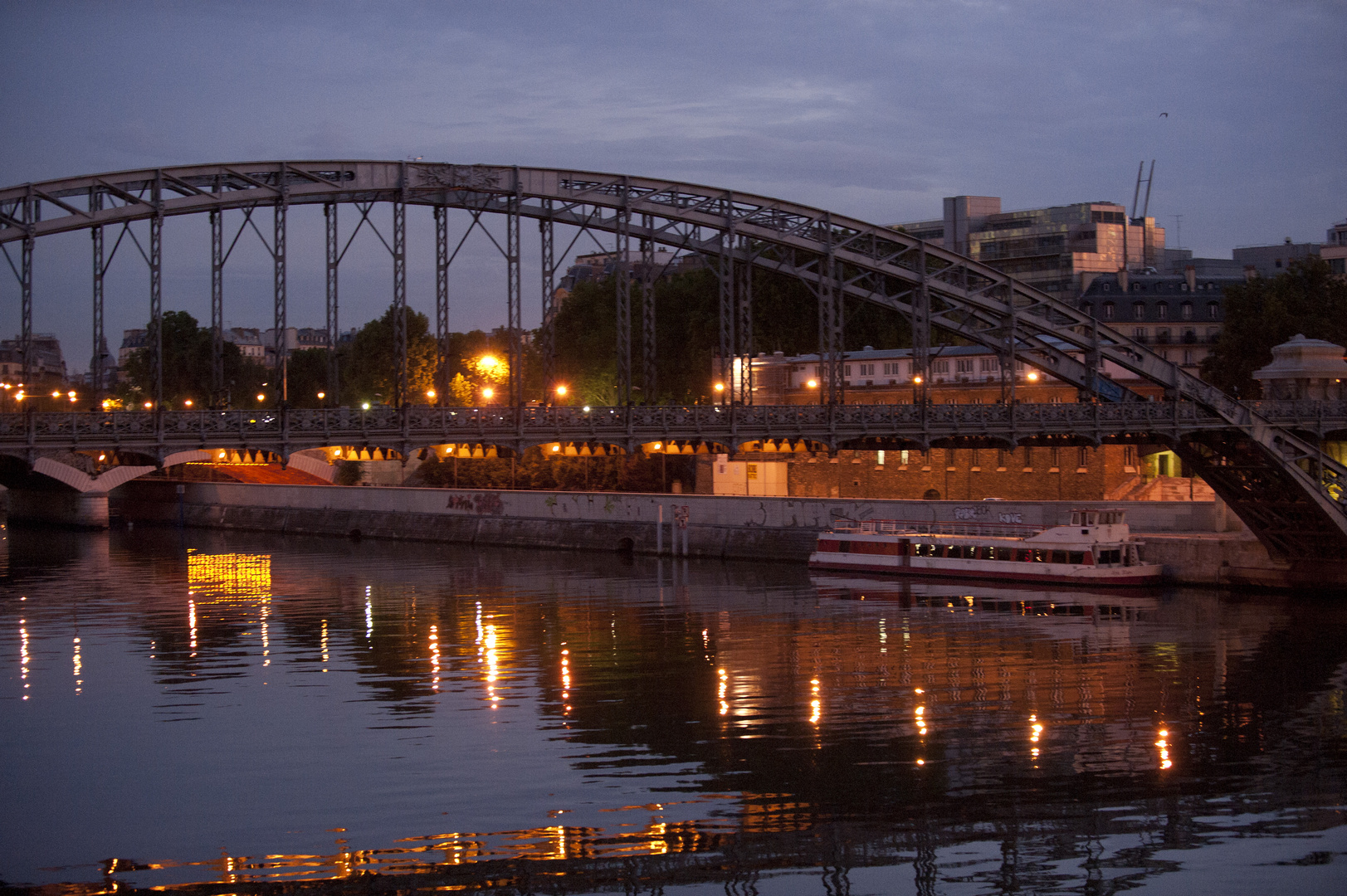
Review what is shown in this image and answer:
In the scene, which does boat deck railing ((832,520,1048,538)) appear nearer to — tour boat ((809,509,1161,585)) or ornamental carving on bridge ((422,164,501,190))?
tour boat ((809,509,1161,585))

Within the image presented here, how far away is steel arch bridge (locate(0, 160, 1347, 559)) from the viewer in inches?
1844

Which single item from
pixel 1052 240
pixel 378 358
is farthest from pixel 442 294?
pixel 1052 240

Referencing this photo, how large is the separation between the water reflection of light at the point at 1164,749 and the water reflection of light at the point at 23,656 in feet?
85.9

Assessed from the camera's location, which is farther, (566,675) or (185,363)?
(185,363)

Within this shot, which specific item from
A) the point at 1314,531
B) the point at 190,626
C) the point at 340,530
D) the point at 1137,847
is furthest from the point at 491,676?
the point at 340,530

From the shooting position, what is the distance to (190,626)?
48.5 meters

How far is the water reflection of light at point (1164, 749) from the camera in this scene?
92.1 ft

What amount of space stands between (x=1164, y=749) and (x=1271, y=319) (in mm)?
59500

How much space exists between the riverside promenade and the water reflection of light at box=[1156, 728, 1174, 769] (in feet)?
86.6

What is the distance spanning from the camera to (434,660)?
41125 mm

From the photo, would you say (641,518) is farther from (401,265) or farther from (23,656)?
(23,656)

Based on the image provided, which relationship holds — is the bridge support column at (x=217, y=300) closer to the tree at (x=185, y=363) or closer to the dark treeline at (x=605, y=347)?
the dark treeline at (x=605, y=347)

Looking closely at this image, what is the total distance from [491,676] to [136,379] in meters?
125

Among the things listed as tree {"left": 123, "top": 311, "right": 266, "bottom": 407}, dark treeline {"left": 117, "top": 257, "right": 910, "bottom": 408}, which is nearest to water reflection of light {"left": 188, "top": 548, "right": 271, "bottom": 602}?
dark treeline {"left": 117, "top": 257, "right": 910, "bottom": 408}
